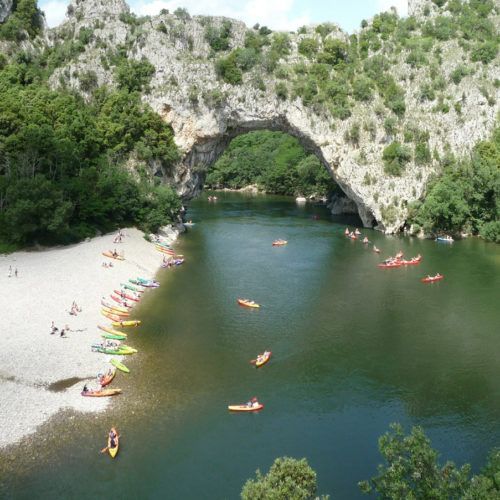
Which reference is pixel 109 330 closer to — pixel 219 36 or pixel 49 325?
pixel 49 325

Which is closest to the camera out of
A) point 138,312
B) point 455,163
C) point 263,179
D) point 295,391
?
point 295,391

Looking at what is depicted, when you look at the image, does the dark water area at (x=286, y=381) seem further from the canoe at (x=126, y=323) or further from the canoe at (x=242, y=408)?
the canoe at (x=126, y=323)

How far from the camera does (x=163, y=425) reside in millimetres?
28781

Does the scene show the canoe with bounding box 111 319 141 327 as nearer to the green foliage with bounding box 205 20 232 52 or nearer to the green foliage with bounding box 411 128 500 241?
the green foliage with bounding box 411 128 500 241

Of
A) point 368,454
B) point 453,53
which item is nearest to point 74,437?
point 368,454

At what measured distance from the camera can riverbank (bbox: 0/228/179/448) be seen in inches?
1198

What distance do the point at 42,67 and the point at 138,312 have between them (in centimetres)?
5893

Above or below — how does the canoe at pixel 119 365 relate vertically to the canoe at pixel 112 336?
below

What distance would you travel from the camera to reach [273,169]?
5531 inches

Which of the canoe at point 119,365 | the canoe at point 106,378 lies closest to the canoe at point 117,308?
the canoe at point 119,365

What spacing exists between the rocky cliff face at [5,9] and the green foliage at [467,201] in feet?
240

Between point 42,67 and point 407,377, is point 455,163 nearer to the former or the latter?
point 407,377

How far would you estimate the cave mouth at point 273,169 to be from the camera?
90.4m

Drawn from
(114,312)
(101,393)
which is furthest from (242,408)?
(114,312)
